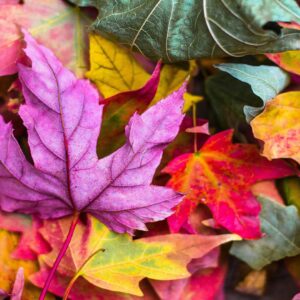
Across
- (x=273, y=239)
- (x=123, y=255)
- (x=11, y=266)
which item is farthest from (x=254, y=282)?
(x=11, y=266)

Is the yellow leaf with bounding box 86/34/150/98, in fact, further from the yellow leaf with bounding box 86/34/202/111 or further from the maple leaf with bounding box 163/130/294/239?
the maple leaf with bounding box 163/130/294/239

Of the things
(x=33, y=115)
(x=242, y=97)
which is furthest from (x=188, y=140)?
(x=33, y=115)

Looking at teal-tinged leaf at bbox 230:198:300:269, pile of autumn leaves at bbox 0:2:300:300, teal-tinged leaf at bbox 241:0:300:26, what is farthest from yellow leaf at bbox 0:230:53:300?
teal-tinged leaf at bbox 241:0:300:26

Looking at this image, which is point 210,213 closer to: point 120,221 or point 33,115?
point 120,221

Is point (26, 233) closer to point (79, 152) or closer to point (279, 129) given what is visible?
point (79, 152)

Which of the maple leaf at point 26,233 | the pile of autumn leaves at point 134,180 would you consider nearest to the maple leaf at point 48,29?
the pile of autumn leaves at point 134,180

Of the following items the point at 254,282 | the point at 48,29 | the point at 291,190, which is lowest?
the point at 254,282
